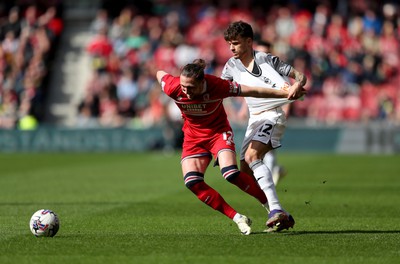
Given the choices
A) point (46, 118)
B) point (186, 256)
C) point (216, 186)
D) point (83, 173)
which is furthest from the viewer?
point (46, 118)

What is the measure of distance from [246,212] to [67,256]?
4.36 m

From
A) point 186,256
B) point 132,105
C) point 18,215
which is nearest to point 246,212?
point 18,215

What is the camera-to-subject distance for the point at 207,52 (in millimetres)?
28203

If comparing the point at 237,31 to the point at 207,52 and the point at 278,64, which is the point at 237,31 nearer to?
the point at 278,64

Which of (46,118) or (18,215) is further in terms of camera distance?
(46,118)

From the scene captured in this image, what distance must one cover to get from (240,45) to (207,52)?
18719 mm

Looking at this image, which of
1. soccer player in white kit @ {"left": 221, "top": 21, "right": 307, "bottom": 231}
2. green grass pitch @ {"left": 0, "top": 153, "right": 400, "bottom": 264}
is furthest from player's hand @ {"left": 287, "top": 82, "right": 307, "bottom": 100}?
green grass pitch @ {"left": 0, "top": 153, "right": 400, "bottom": 264}

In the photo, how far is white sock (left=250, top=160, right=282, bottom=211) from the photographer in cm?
911

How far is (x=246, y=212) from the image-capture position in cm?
1149

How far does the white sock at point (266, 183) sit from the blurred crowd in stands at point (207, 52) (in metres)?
17.4

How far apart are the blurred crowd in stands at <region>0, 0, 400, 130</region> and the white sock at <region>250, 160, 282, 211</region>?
1735 cm

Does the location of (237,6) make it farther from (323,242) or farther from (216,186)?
(323,242)

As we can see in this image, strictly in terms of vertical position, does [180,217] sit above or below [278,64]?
below

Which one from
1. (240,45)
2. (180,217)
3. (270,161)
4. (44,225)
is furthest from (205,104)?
(270,161)
